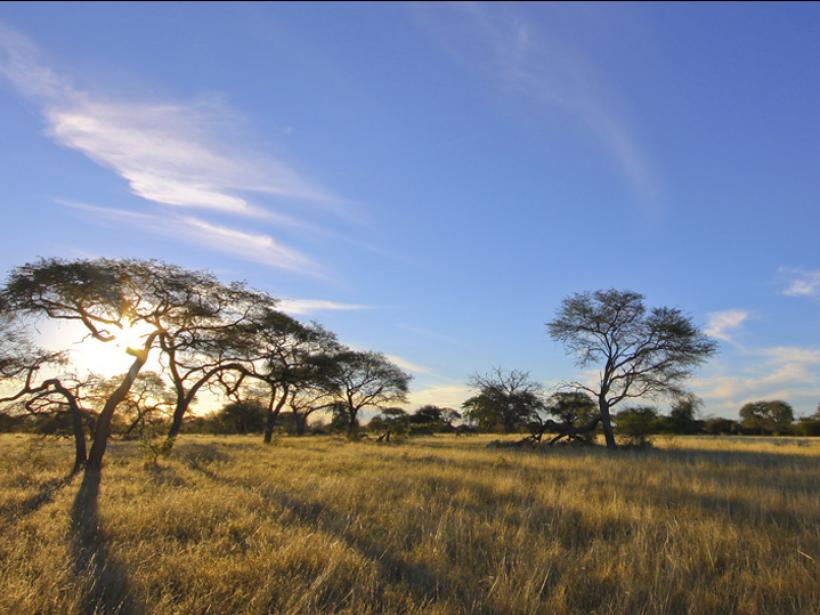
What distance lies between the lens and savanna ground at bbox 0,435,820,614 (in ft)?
12.3

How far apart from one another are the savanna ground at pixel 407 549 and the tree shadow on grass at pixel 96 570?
0.02 meters

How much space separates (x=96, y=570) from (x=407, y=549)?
293cm

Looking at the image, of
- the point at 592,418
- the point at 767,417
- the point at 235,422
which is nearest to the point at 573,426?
the point at 592,418

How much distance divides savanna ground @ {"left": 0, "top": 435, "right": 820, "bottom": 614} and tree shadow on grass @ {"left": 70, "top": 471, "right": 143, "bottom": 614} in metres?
0.02

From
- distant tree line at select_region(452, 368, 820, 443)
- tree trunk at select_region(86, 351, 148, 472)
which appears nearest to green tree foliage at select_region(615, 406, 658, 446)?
distant tree line at select_region(452, 368, 820, 443)

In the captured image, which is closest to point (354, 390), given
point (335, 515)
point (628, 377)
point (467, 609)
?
point (628, 377)

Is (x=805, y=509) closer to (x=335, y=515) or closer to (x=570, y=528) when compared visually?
(x=570, y=528)

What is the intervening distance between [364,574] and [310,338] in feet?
91.2

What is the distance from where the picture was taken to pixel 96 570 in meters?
4.25

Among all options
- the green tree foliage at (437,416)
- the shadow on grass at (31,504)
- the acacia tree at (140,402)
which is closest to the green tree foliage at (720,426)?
the green tree foliage at (437,416)

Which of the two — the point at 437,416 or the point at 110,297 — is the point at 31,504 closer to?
the point at 110,297

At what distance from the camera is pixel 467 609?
3.68 m

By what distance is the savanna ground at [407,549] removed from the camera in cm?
375

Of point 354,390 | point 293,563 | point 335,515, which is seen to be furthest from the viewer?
point 354,390
